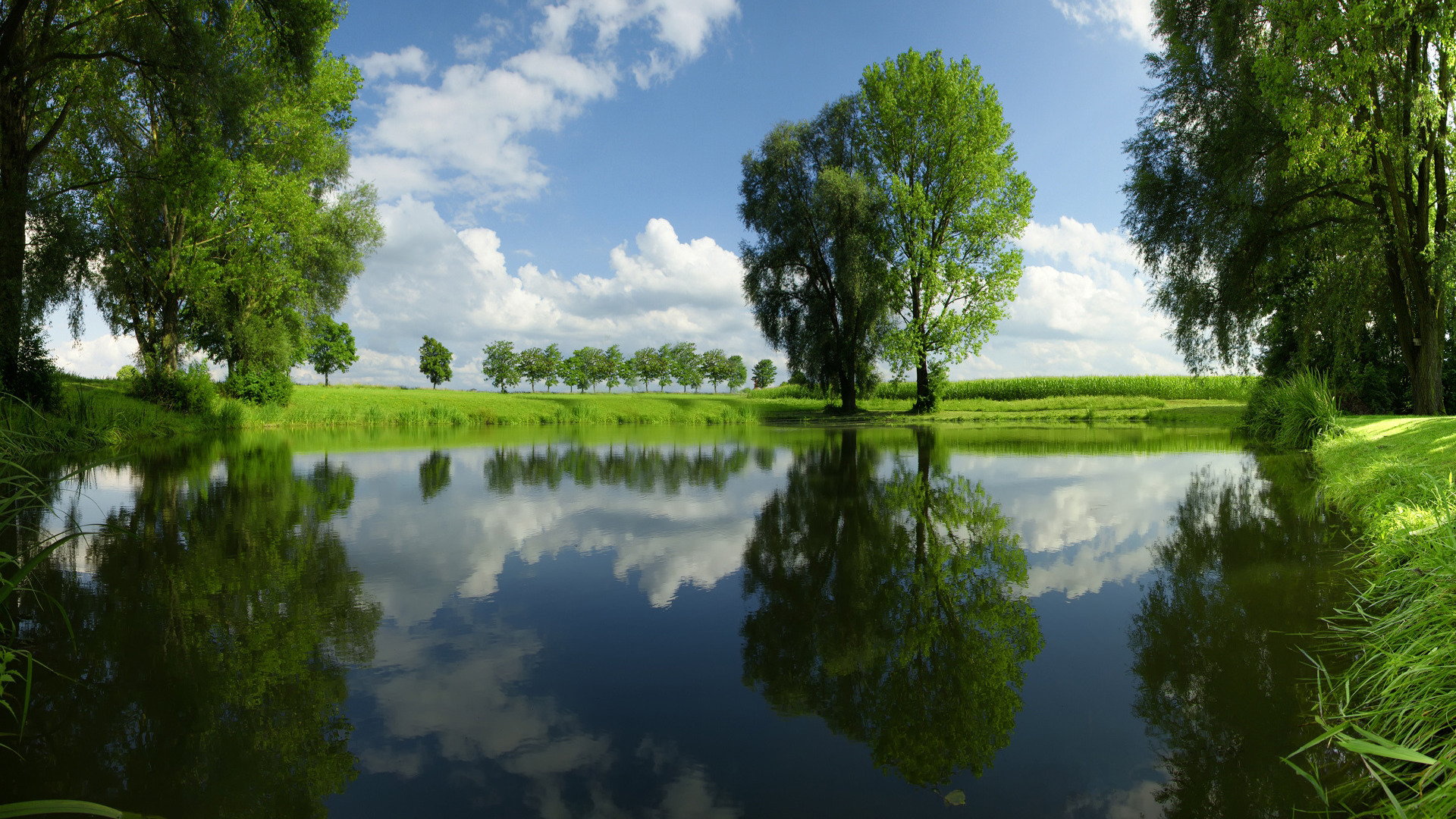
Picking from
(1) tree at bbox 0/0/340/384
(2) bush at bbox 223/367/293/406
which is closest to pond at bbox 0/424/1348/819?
(1) tree at bbox 0/0/340/384

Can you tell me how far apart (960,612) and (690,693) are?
1.71 m

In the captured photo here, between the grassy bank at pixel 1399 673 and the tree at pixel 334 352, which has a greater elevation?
the tree at pixel 334 352

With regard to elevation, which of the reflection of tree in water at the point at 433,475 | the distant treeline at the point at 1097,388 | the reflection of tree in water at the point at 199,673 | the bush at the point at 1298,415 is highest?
the distant treeline at the point at 1097,388

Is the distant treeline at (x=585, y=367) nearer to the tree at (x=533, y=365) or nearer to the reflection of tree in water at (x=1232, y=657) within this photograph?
the tree at (x=533, y=365)

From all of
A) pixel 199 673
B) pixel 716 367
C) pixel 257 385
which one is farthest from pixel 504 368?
pixel 199 673

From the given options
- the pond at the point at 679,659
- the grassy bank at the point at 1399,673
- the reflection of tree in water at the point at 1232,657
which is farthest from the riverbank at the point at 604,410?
the grassy bank at the point at 1399,673

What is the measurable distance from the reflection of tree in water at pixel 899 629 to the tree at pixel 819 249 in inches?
859

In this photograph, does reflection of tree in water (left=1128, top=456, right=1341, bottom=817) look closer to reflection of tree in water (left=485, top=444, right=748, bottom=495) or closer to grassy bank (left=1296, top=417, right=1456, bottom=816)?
grassy bank (left=1296, top=417, right=1456, bottom=816)

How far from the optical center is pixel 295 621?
352cm

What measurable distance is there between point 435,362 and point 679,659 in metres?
77.4

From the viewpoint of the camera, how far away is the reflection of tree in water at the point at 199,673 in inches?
82.6

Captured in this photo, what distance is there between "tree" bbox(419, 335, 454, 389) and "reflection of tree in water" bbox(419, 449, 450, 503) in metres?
65.3

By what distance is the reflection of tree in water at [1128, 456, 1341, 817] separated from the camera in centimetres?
212

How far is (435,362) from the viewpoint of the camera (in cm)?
7275
